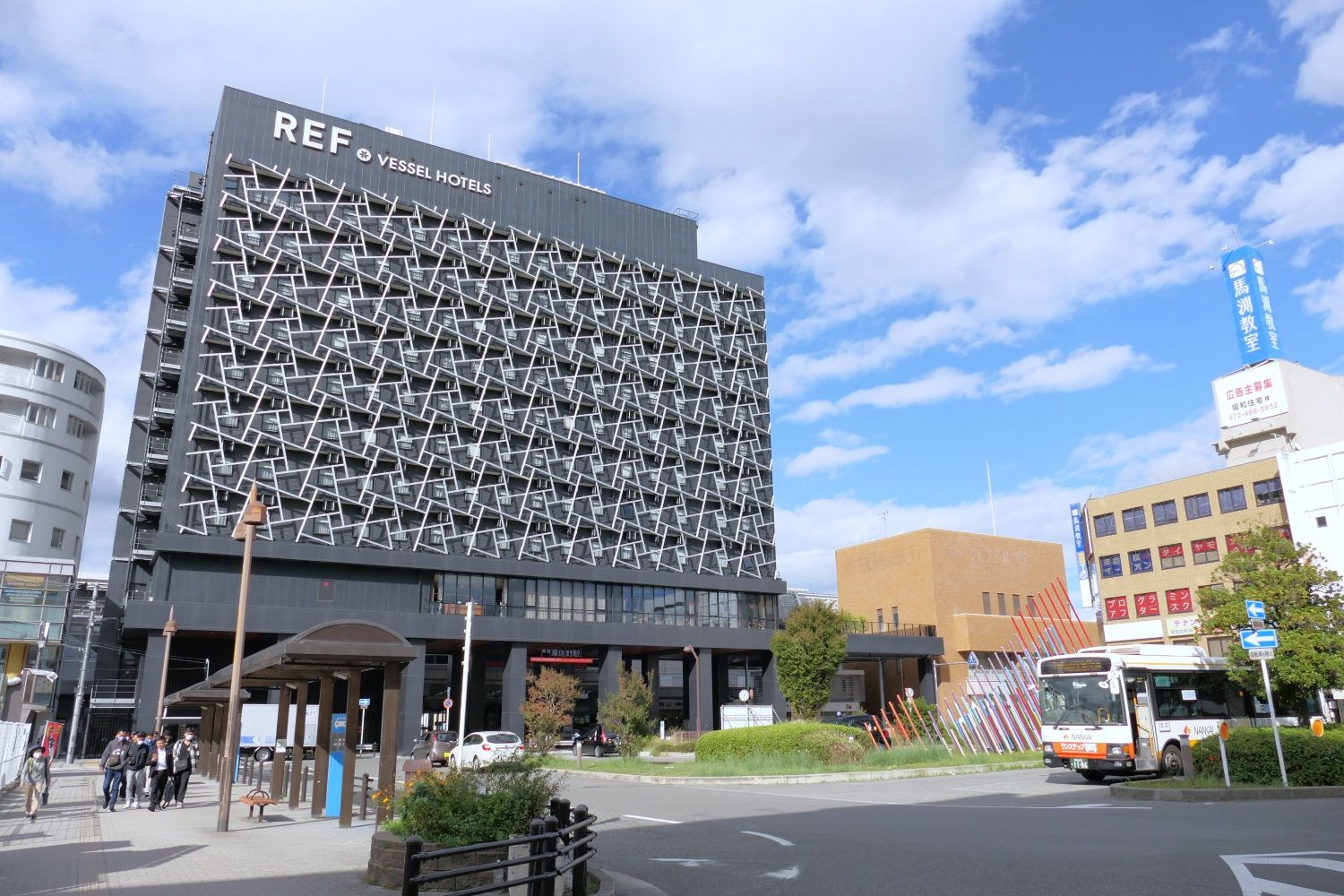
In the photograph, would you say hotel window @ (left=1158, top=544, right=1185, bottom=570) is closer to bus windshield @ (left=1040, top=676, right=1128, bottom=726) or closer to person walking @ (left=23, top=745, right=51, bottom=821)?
bus windshield @ (left=1040, top=676, right=1128, bottom=726)

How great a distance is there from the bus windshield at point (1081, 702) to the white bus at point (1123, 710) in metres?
0.02

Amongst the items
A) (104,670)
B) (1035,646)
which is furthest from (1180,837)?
(104,670)

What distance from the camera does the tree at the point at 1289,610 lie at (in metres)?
30.3

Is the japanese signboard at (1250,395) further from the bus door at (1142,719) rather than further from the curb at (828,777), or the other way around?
the bus door at (1142,719)

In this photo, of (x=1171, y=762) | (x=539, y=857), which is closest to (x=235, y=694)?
(x=539, y=857)

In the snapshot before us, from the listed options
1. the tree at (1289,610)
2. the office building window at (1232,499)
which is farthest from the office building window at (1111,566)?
the tree at (1289,610)

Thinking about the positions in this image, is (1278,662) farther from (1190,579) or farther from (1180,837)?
(1190,579)

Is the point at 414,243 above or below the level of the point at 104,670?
above

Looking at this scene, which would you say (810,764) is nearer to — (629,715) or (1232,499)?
(629,715)

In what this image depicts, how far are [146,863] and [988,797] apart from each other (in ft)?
52.1

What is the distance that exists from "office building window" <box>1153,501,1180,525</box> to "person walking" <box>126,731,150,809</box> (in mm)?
58813

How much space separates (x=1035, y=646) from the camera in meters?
36.6

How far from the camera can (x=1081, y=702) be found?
24.2m

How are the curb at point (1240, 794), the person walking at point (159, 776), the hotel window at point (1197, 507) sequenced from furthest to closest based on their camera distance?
the hotel window at point (1197, 507) < the person walking at point (159, 776) < the curb at point (1240, 794)
